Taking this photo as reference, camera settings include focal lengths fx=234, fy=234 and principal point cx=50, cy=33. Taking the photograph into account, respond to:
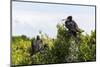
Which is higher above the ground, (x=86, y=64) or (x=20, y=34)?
(x=20, y=34)

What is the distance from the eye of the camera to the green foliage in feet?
8.10

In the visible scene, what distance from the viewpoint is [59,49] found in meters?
2.66

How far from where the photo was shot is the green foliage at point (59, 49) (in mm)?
2468

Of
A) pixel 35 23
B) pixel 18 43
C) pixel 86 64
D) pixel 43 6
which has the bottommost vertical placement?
pixel 86 64

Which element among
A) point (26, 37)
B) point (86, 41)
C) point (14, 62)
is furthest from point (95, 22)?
point (14, 62)

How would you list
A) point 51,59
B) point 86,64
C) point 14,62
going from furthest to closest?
point 86,64
point 51,59
point 14,62

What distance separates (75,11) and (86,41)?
15.1 inches

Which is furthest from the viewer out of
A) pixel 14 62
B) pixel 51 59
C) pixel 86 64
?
pixel 86 64

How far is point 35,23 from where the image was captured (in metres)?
2.55

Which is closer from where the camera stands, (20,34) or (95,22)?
(20,34)

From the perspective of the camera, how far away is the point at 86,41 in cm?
279

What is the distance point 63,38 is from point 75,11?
0.35 m

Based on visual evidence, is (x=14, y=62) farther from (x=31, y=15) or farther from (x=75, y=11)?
(x=75, y=11)

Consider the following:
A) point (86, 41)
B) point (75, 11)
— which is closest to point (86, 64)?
point (86, 41)
